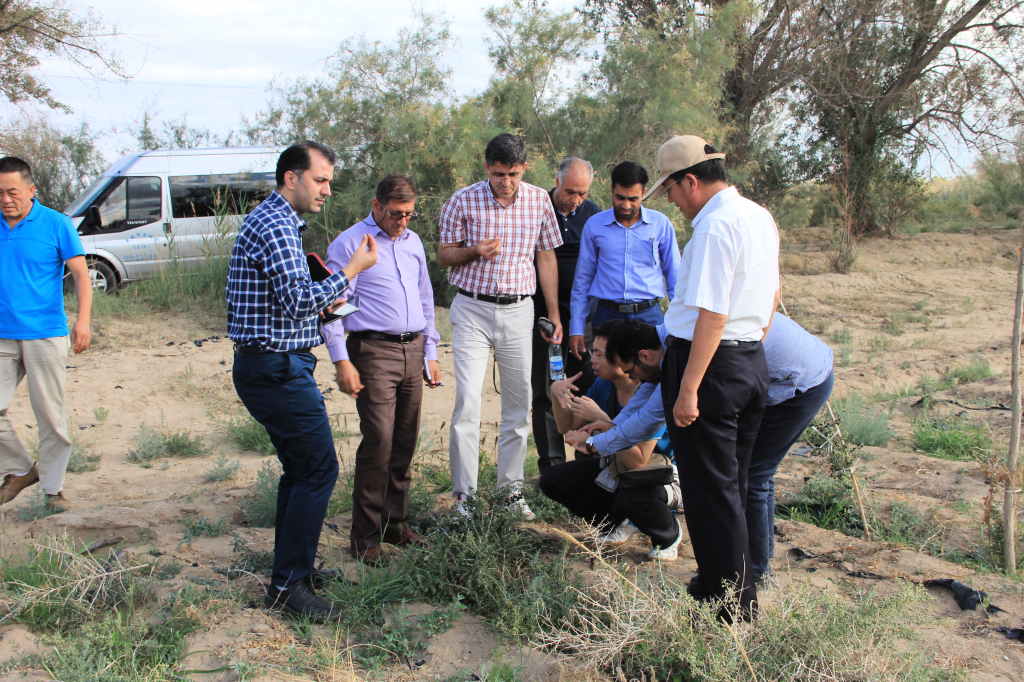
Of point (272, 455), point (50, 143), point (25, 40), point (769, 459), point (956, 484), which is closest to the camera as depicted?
point (769, 459)

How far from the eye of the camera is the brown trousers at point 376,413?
4.27 meters

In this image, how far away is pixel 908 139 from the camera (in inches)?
680

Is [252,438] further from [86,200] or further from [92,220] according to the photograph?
[86,200]

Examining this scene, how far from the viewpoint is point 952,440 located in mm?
6375

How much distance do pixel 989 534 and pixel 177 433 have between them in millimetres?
5479

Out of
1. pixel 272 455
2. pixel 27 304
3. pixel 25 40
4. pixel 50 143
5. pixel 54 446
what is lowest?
pixel 272 455

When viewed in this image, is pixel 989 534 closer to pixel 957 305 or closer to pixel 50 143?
pixel 957 305

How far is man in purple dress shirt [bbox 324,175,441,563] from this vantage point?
427cm

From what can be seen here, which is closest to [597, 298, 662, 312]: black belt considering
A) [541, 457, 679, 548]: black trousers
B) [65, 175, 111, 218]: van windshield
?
[541, 457, 679, 548]: black trousers

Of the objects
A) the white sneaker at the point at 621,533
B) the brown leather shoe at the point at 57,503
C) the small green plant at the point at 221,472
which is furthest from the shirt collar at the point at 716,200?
the brown leather shoe at the point at 57,503

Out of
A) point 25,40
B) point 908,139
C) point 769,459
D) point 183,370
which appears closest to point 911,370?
point 769,459

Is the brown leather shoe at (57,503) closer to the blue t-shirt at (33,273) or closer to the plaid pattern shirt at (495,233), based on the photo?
the blue t-shirt at (33,273)

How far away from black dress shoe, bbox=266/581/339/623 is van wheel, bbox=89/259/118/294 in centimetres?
858

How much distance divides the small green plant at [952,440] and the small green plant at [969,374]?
1582 millimetres
